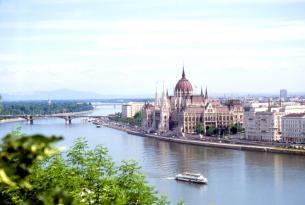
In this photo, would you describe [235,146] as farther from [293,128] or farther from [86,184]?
[86,184]

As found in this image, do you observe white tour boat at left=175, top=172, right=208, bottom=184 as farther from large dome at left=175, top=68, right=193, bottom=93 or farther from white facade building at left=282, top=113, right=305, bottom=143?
large dome at left=175, top=68, right=193, bottom=93

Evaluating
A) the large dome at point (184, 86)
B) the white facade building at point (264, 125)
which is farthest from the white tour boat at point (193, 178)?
the large dome at point (184, 86)

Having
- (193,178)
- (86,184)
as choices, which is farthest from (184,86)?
(86,184)

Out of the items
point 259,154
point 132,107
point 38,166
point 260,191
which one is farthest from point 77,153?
point 132,107

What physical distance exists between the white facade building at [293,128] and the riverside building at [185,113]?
5574 millimetres

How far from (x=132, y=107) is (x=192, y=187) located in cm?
3415

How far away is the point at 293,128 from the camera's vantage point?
2200 cm

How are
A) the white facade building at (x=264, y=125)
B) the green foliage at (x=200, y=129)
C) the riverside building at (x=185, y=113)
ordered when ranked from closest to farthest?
the white facade building at (x=264, y=125)
the green foliage at (x=200, y=129)
the riverside building at (x=185, y=113)

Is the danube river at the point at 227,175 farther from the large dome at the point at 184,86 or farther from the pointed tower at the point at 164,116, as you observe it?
Result: the large dome at the point at 184,86

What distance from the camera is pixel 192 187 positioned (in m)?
12.3

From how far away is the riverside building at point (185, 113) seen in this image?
2853 cm

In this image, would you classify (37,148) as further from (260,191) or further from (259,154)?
(259,154)

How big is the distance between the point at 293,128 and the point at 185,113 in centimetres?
765

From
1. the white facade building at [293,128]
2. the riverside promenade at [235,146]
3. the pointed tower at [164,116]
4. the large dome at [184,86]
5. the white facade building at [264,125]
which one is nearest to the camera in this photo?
the riverside promenade at [235,146]
